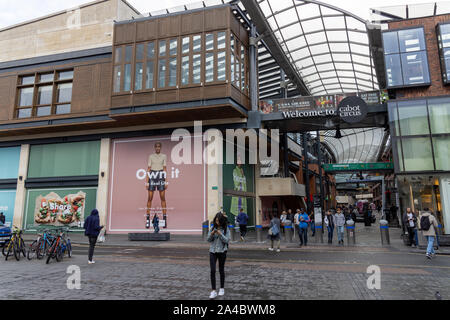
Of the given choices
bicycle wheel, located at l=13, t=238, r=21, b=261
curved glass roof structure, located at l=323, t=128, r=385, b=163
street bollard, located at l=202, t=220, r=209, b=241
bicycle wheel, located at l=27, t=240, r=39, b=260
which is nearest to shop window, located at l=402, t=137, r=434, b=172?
street bollard, located at l=202, t=220, r=209, b=241

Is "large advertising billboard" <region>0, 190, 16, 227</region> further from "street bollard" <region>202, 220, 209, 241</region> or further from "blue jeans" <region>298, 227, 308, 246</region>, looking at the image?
"blue jeans" <region>298, 227, 308, 246</region>

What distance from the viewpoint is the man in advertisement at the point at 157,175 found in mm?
21703

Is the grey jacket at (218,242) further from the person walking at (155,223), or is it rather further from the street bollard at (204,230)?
the person walking at (155,223)

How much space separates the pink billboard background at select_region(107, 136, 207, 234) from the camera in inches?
826

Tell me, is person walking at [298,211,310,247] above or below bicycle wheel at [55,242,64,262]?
above

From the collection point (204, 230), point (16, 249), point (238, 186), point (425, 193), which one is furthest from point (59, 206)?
point (425, 193)

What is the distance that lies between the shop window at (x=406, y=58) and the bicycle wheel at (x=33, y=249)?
776 inches

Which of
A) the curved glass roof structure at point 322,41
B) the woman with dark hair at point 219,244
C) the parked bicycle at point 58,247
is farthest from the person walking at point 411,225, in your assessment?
the parked bicycle at point 58,247

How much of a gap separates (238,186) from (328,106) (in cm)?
838

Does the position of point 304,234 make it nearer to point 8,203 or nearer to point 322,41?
point 322,41

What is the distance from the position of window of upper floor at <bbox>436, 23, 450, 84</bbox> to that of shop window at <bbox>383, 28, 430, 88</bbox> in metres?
0.74

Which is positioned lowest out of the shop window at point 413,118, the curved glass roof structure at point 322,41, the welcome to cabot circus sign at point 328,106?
the shop window at point 413,118

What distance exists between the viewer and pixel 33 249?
12148mm
